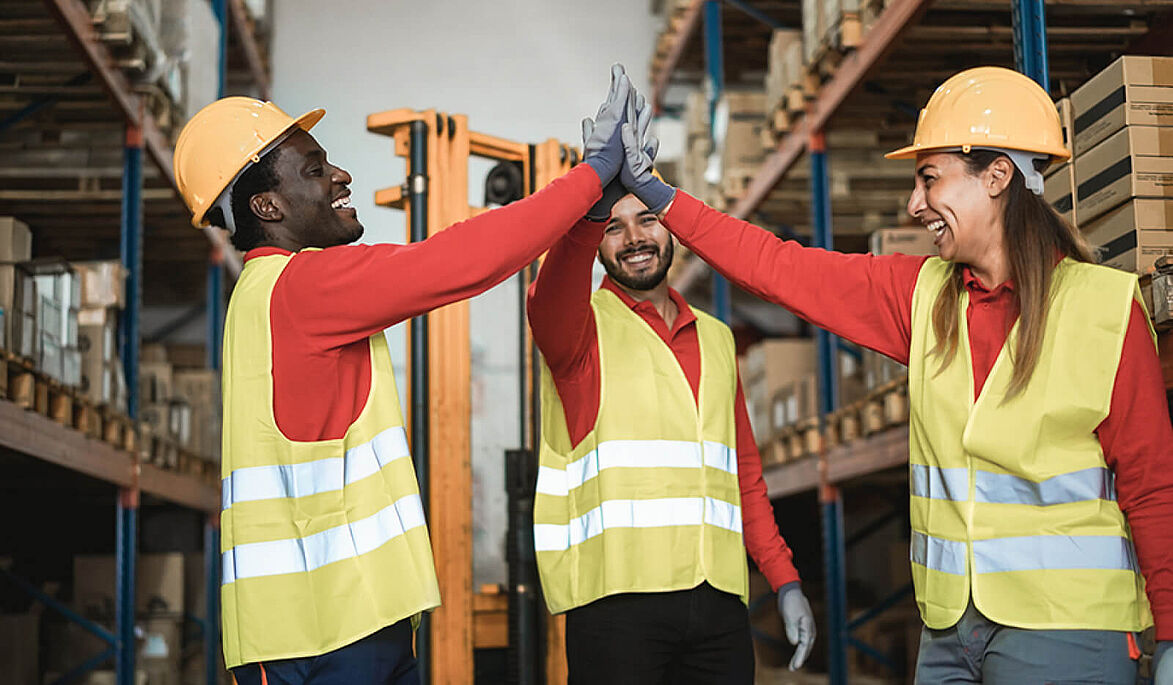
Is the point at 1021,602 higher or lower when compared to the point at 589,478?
lower

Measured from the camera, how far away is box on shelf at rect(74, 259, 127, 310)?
7293mm

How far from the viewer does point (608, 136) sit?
10.2ft

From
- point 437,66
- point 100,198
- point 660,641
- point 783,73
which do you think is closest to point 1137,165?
point 660,641

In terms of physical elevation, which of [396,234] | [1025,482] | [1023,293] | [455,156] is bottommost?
[1025,482]

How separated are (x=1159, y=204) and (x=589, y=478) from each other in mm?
2085

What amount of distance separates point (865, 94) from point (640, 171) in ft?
15.7

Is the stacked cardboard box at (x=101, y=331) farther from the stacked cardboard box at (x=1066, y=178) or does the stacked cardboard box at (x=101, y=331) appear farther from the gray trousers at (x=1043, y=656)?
the gray trousers at (x=1043, y=656)


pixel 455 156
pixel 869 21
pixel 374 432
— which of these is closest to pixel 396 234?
pixel 869 21

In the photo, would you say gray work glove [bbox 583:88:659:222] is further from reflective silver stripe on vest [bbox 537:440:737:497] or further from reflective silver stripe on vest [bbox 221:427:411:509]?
reflective silver stripe on vest [bbox 221:427:411:509]

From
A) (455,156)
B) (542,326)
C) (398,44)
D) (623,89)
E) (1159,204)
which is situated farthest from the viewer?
(398,44)

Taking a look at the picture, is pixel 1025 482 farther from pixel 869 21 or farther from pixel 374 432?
pixel 869 21

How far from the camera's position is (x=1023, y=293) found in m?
2.71

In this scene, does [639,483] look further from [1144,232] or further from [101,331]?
[101,331]

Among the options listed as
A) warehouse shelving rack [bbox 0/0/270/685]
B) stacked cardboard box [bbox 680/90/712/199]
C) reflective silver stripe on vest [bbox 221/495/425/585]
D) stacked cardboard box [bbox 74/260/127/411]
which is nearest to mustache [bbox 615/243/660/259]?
reflective silver stripe on vest [bbox 221/495/425/585]
